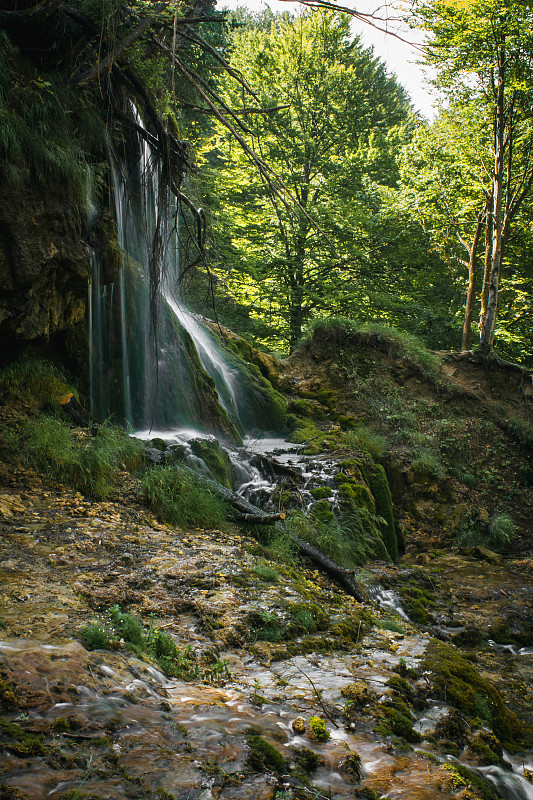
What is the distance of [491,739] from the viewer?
255 cm

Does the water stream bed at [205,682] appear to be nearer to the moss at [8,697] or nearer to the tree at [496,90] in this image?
the moss at [8,697]

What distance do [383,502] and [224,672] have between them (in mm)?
6098

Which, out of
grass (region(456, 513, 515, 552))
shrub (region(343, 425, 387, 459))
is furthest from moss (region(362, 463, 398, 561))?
grass (region(456, 513, 515, 552))

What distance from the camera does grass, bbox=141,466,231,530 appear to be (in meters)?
5.27

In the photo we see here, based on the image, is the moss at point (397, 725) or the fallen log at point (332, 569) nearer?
the moss at point (397, 725)

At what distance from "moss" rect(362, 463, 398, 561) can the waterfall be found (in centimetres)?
257

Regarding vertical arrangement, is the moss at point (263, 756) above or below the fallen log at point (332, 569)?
above

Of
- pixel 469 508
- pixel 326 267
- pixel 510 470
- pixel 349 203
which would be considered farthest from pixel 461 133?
pixel 469 508

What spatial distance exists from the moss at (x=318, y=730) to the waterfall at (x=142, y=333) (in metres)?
4.34

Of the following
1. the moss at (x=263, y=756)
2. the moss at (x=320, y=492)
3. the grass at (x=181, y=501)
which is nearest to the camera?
the moss at (x=263, y=756)

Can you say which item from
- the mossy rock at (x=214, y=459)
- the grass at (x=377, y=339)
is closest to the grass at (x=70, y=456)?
the mossy rock at (x=214, y=459)

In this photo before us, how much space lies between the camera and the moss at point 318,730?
2.09m

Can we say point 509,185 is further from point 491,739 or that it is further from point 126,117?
point 491,739

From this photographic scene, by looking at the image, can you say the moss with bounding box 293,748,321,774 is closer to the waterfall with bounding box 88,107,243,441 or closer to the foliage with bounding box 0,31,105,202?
the waterfall with bounding box 88,107,243,441
